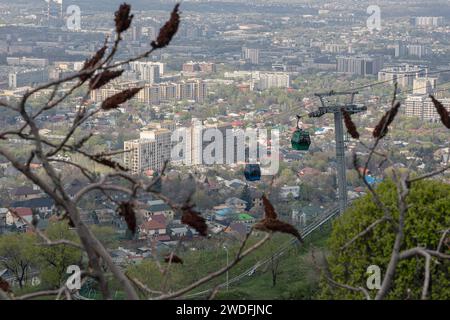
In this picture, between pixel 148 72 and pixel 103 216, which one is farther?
pixel 148 72

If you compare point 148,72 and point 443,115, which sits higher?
point 443,115

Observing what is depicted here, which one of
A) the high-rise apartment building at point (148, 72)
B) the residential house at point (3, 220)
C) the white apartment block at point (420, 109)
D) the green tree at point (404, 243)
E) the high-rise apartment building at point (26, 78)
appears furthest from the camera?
the high-rise apartment building at point (148, 72)

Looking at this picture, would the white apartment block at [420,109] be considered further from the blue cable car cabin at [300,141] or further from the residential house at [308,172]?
the blue cable car cabin at [300,141]

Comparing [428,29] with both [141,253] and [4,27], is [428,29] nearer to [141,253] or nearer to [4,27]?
[4,27]

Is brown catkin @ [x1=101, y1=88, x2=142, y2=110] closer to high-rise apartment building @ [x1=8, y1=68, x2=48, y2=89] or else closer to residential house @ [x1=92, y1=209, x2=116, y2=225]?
residential house @ [x1=92, y1=209, x2=116, y2=225]

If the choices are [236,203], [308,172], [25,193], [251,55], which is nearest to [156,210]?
[236,203]

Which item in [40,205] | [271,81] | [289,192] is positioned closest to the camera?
[40,205]

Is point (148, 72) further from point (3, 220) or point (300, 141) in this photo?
point (300, 141)

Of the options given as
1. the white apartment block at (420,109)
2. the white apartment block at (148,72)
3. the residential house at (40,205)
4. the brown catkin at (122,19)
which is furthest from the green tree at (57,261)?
the white apartment block at (148,72)

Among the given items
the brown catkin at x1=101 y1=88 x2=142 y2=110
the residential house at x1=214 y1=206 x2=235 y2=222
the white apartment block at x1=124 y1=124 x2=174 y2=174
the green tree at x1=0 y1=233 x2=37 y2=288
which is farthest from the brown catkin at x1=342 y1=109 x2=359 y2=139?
the white apartment block at x1=124 y1=124 x2=174 y2=174
